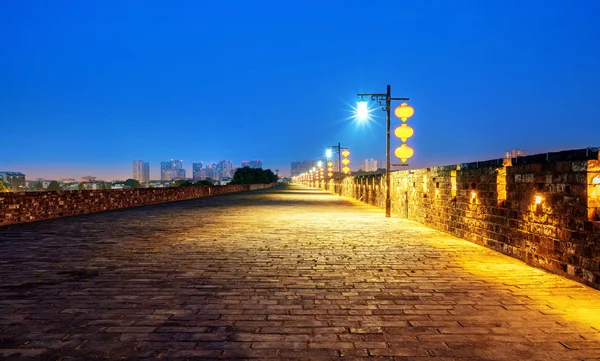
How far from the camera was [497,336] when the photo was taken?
381 cm

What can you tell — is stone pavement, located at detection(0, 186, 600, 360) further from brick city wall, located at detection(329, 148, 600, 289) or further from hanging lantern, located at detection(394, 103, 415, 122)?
hanging lantern, located at detection(394, 103, 415, 122)

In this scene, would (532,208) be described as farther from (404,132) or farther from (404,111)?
(404,111)

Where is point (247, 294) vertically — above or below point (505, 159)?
below

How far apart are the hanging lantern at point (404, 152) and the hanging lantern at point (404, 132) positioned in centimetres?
35

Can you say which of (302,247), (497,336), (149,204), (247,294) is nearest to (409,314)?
(497,336)

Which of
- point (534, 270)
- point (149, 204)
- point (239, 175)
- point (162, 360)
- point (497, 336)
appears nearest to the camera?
point (162, 360)

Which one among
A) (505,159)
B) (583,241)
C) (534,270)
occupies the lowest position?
(534,270)

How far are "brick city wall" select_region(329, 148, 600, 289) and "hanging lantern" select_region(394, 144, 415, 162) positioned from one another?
1815mm

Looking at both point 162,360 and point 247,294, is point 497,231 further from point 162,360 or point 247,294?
point 162,360

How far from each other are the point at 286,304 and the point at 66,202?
1539cm

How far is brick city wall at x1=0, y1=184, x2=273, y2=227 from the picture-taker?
534 inches

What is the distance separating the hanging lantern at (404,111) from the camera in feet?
47.8

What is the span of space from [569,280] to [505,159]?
10.6 ft

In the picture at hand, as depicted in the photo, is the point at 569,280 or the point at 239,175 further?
the point at 239,175
